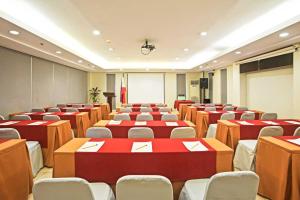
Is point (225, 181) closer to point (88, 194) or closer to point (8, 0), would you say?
point (88, 194)

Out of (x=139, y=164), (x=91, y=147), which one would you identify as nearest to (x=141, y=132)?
(x=91, y=147)

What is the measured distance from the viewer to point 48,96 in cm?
868

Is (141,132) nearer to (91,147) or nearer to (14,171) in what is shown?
(91,147)

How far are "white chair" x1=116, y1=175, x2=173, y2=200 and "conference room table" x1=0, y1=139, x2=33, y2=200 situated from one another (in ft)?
5.01

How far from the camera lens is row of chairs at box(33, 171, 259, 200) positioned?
1.60 m

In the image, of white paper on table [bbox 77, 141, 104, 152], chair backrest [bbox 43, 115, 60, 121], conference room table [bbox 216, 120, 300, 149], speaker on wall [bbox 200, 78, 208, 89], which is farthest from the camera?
speaker on wall [bbox 200, 78, 208, 89]

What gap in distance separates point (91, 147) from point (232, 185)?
159 centimetres

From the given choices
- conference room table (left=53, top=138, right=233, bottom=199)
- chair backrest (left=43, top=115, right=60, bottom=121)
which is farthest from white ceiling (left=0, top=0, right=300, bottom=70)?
conference room table (left=53, top=138, right=233, bottom=199)

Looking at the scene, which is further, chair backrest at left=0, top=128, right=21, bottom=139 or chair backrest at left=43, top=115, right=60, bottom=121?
chair backrest at left=43, top=115, right=60, bottom=121

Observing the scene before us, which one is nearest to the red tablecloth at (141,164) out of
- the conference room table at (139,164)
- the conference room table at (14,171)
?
the conference room table at (139,164)

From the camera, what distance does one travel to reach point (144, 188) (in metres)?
Answer: 1.65

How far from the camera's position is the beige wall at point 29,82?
6219 millimetres

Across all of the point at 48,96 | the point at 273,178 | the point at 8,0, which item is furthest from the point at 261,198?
the point at 48,96

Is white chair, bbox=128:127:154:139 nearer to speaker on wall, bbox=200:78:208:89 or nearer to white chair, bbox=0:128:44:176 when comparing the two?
white chair, bbox=0:128:44:176
